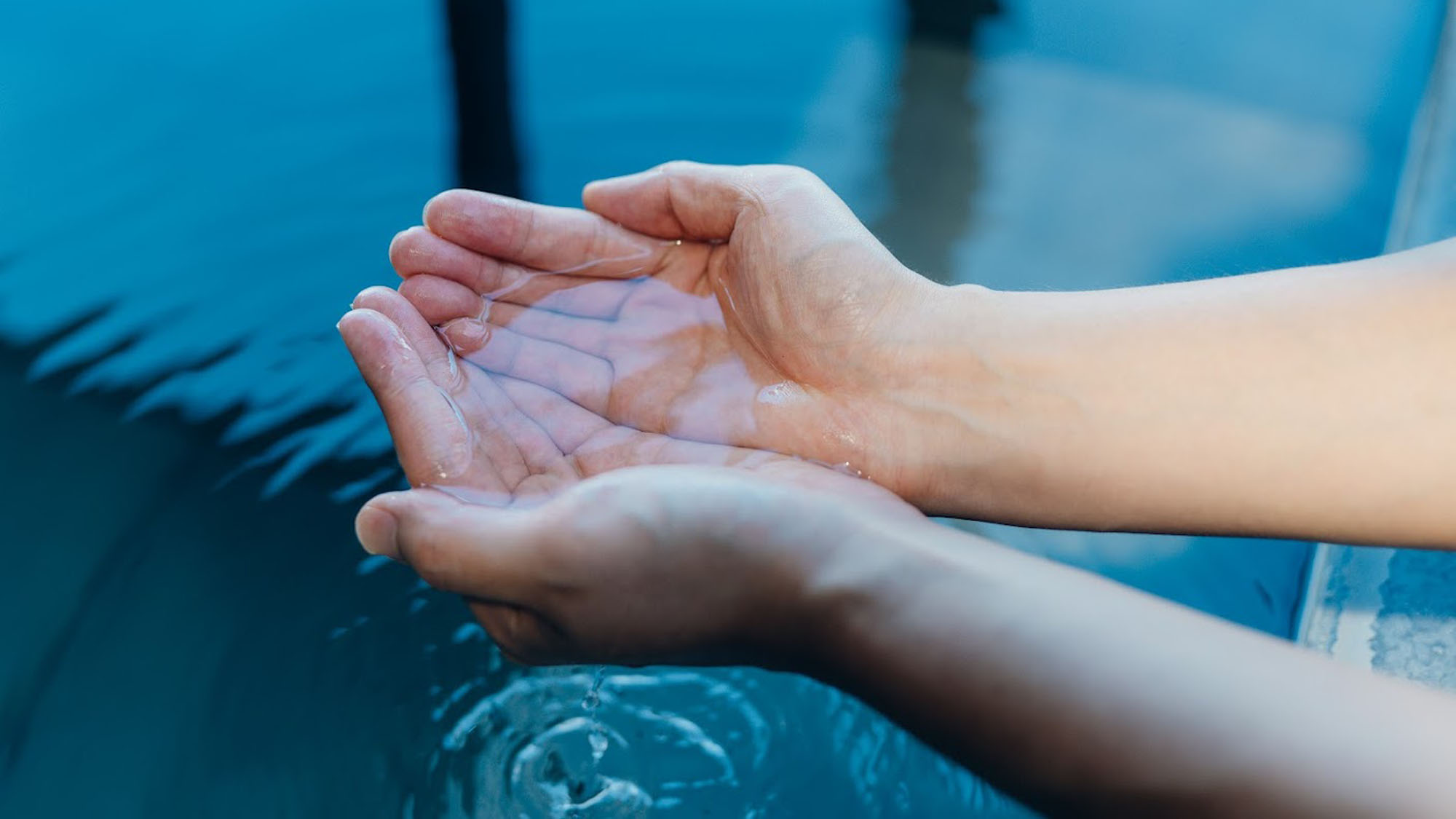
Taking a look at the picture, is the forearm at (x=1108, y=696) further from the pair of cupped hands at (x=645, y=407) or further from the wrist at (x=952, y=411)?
the wrist at (x=952, y=411)

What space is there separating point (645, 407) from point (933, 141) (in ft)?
3.20

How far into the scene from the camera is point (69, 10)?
177 centimetres

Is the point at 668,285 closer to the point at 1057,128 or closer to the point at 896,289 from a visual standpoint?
the point at 896,289

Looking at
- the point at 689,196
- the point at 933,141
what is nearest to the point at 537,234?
the point at 689,196

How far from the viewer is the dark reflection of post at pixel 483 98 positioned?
174cm

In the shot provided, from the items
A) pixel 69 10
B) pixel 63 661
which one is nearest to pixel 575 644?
pixel 63 661

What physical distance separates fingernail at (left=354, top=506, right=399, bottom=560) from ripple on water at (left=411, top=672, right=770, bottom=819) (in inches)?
12.1

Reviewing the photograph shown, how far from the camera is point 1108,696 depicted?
708 mm

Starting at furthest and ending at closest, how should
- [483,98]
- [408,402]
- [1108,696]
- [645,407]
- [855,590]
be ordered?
[483,98]
[645,407]
[408,402]
[855,590]
[1108,696]

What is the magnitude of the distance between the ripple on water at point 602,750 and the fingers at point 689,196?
49cm

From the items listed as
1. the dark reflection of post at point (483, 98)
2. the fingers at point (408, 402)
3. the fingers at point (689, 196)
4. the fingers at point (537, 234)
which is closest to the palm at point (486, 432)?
the fingers at point (408, 402)

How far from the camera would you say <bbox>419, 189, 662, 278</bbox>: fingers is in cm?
114

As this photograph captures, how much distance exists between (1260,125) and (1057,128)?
35 cm

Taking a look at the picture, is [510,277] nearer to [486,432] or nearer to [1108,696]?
[486,432]
